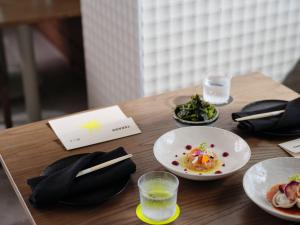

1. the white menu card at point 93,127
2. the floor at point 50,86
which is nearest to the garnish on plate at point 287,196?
the white menu card at point 93,127

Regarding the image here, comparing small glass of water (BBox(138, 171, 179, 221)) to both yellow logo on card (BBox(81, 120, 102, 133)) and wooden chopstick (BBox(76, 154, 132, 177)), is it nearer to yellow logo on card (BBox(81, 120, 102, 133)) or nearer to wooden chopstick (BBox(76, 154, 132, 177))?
wooden chopstick (BBox(76, 154, 132, 177))

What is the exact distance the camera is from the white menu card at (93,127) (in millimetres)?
1359

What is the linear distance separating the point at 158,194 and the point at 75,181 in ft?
0.63

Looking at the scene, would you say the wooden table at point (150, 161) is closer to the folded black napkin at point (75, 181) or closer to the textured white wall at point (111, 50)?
the folded black napkin at point (75, 181)

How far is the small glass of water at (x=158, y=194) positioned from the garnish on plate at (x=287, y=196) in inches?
8.3

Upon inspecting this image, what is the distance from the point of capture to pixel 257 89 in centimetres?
162

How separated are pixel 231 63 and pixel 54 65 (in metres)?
1.96

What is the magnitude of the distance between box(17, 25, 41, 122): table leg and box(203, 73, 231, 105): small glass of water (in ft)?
5.01

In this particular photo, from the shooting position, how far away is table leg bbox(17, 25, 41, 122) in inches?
111

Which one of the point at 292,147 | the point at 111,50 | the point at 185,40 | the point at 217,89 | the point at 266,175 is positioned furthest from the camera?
the point at 111,50

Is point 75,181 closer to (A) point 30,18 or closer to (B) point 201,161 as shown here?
(B) point 201,161

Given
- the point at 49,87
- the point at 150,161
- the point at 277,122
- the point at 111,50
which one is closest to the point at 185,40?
the point at 111,50

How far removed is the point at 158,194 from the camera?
1.08 meters

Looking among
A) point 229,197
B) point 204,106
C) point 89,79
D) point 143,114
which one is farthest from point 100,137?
point 89,79
